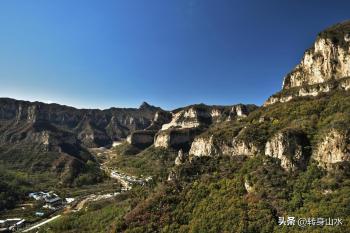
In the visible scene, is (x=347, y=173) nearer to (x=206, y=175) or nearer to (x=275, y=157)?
(x=275, y=157)

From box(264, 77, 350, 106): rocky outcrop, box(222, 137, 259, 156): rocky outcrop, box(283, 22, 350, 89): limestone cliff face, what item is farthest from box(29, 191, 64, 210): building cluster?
box(283, 22, 350, 89): limestone cliff face

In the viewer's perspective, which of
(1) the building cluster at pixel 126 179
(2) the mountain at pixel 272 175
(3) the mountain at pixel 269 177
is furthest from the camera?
(1) the building cluster at pixel 126 179

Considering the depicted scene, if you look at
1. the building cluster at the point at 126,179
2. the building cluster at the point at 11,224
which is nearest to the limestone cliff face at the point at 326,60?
the building cluster at the point at 126,179

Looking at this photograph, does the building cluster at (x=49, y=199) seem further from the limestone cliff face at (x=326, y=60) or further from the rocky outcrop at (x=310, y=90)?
the limestone cliff face at (x=326, y=60)

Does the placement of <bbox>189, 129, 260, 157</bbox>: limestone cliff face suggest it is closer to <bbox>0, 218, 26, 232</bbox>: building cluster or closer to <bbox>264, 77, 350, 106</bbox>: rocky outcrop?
<bbox>264, 77, 350, 106</bbox>: rocky outcrop

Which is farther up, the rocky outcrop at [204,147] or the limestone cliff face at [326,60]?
the limestone cliff face at [326,60]

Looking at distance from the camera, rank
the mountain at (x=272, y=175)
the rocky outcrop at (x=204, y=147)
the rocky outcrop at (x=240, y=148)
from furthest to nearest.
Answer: the rocky outcrop at (x=204, y=147), the rocky outcrop at (x=240, y=148), the mountain at (x=272, y=175)
